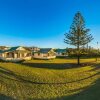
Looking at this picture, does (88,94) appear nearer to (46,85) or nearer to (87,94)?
(87,94)

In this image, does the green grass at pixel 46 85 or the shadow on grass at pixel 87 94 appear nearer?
the shadow on grass at pixel 87 94

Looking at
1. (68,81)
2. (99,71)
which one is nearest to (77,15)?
(99,71)

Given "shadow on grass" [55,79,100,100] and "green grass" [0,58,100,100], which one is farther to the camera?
"green grass" [0,58,100,100]

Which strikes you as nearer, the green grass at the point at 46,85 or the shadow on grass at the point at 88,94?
the shadow on grass at the point at 88,94

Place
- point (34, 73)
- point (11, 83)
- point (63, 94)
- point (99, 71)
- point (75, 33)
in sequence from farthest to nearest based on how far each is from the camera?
point (75, 33)
point (99, 71)
point (34, 73)
point (11, 83)
point (63, 94)

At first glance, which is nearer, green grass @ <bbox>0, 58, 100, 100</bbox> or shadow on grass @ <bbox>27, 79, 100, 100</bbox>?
shadow on grass @ <bbox>27, 79, 100, 100</bbox>

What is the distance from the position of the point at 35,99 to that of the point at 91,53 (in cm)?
4695

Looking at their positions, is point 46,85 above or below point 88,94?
above

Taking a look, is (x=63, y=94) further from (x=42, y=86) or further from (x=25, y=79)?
(x=25, y=79)

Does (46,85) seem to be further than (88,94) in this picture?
Yes

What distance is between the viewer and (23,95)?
2681 cm

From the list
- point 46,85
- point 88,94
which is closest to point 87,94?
point 88,94

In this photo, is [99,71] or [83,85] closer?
[83,85]

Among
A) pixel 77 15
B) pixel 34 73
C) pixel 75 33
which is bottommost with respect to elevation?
pixel 34 73
